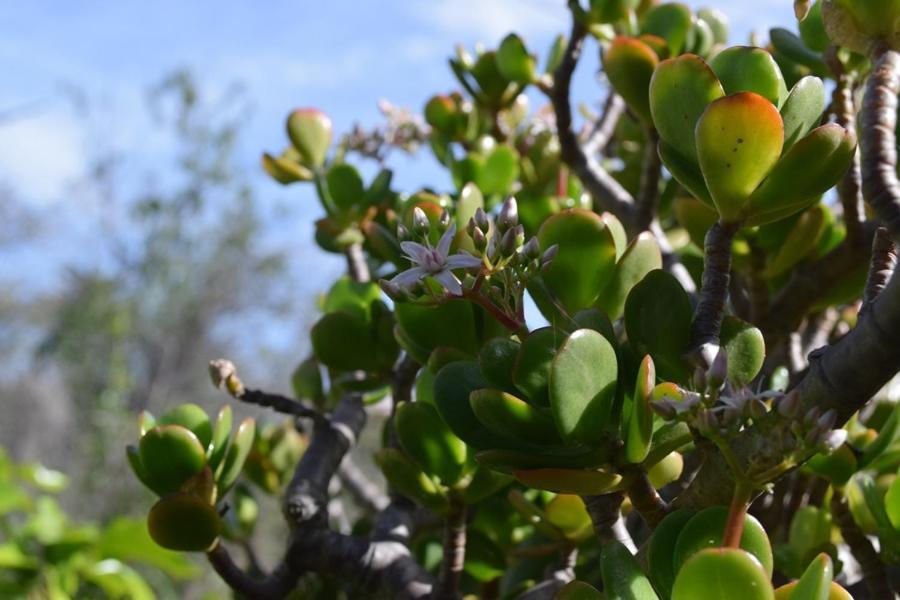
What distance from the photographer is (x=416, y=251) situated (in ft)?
2.18

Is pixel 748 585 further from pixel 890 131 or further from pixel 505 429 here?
pixel 890 131

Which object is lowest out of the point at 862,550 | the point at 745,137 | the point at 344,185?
the point at 862,550

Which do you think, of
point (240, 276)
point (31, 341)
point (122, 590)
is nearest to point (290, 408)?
point (122, 590)

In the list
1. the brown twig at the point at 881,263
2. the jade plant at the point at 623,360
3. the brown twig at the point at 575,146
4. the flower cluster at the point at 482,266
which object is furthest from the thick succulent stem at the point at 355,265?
the brown twig at the point at 881,263

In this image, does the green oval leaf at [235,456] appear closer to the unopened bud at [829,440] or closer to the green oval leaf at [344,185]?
the green oval leaf at [344,185]

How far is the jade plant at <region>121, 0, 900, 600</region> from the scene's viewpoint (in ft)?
1.86

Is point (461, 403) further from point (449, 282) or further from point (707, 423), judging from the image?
point (707, 423)

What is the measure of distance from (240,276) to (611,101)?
12.2 m

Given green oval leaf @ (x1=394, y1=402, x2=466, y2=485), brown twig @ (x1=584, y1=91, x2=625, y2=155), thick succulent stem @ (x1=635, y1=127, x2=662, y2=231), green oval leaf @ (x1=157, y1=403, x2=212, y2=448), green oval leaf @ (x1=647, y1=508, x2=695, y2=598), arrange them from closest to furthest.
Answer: green oval leaf @ (x1=647, y1=508, x2=695, y2=598) → green oval leaf @ (x1=394, y1=402, x2=466, y2=485) → green oval leaf @ (x1=157, y1=403, x2=212, y2=448) → thick succulent stem @ (x1=635, y1=127, x2=662, y2=231) → brown twig @ (x1=584, y1=91, x2=625, y2=155)

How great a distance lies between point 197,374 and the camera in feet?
40.2

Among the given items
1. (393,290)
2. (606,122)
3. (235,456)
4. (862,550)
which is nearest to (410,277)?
(393,290)

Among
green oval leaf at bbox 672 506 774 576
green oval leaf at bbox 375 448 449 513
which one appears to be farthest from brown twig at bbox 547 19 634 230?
green oval leaf at bbox 672 506 774 576

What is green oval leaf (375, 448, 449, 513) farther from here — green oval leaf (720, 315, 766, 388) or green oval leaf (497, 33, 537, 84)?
green oval leaf (497, 33, 537, 84)

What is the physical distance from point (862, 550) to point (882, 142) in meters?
0.37
